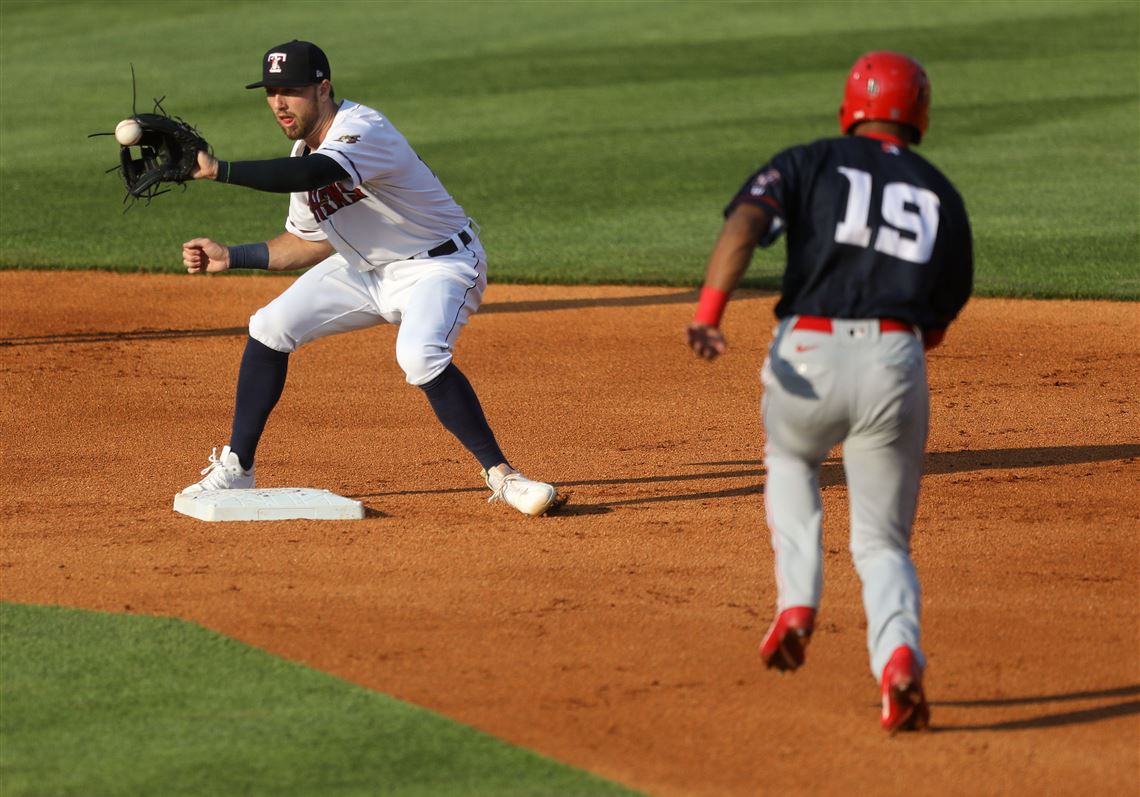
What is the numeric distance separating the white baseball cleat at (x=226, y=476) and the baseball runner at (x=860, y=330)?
304 centimetres

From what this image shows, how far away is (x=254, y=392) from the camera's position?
6910 millimetres

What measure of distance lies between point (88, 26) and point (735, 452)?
21.5 m

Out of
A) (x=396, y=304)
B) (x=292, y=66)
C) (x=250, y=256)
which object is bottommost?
(x=396, y=304)

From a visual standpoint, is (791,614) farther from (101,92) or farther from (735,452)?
(101,92)

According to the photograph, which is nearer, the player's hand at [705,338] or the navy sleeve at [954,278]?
the player's hand at [705,338]

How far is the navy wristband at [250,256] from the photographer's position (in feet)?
22.8

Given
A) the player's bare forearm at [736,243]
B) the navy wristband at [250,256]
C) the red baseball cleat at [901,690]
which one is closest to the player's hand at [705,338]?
the player's bare forearm at [736,243]

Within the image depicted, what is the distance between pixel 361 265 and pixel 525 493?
3.79ft

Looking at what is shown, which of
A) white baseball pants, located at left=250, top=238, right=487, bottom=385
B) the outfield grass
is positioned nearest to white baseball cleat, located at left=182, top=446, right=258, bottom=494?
white baseball pants, located at left=250, top=238, right=487, bottom=385

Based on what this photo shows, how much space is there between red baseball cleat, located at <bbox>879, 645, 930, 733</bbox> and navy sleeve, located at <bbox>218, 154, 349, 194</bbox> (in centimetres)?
295

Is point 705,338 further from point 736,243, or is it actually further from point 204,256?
point 204,256

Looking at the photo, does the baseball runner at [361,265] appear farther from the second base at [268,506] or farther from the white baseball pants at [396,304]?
the second base at [268,506]

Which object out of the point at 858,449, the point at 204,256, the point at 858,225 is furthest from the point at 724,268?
the point at 204,256

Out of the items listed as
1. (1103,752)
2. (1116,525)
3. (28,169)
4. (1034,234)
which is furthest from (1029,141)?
(1103,752)
